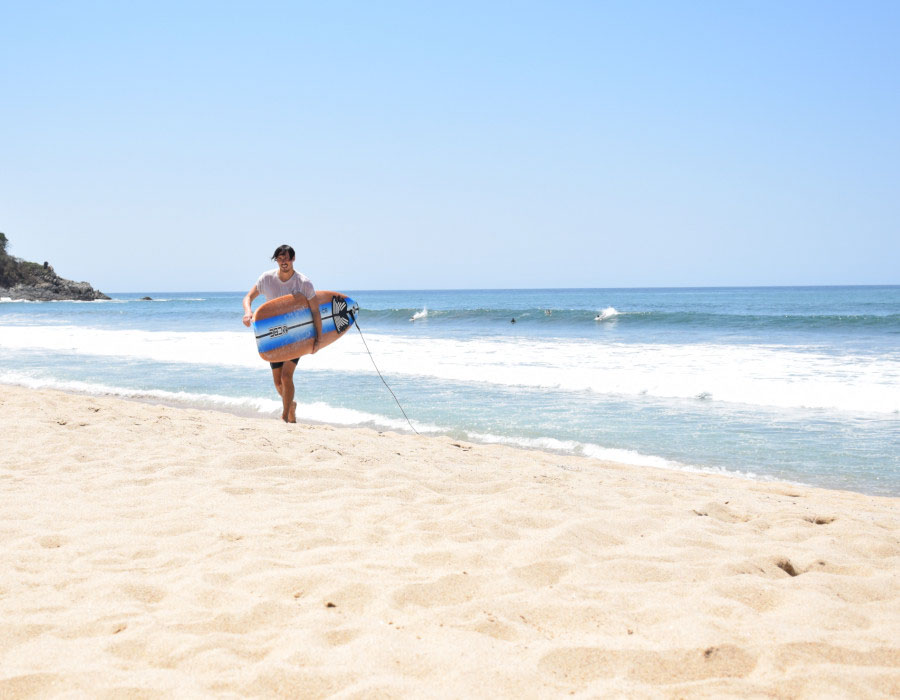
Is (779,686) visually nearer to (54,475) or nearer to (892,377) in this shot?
(54,475)

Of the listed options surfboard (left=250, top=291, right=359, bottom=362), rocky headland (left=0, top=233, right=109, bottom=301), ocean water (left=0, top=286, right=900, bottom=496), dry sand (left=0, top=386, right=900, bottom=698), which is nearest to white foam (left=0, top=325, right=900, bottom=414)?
ocean water (left=0, top=286, right=900, bottom=496)

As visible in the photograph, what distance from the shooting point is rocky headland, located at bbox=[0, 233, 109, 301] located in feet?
218

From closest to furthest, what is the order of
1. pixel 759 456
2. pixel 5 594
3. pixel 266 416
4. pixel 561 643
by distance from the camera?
pixel 561 643 → pixel 5 594 → pixel 759 456 → pixel 266 416

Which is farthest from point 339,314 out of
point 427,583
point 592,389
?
point 427,583

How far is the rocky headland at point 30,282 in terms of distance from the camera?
66375 mm

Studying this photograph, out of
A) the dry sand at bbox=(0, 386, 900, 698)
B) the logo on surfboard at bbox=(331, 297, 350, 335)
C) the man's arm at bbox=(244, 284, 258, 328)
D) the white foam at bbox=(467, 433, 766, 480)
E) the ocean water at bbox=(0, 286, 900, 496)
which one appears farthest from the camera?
the logo on surfboard at bbox=(331, 297, 350, 335)

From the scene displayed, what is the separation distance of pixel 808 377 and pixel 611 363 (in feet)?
11.3

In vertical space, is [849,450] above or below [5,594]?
below

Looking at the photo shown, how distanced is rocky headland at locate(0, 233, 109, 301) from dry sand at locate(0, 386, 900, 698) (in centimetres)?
7252

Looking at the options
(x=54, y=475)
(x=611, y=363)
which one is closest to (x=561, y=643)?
(x=54, y=475)

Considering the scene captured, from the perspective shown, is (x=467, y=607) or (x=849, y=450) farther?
(x=849, y=450)

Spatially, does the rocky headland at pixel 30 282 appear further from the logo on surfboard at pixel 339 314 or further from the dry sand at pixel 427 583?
the dry sand at pixel 427 583

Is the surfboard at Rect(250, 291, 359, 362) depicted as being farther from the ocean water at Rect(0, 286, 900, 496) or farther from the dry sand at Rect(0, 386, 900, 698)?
the dry sand at Rect(0, 386, 900, 698)

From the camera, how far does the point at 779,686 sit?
6.14ft
